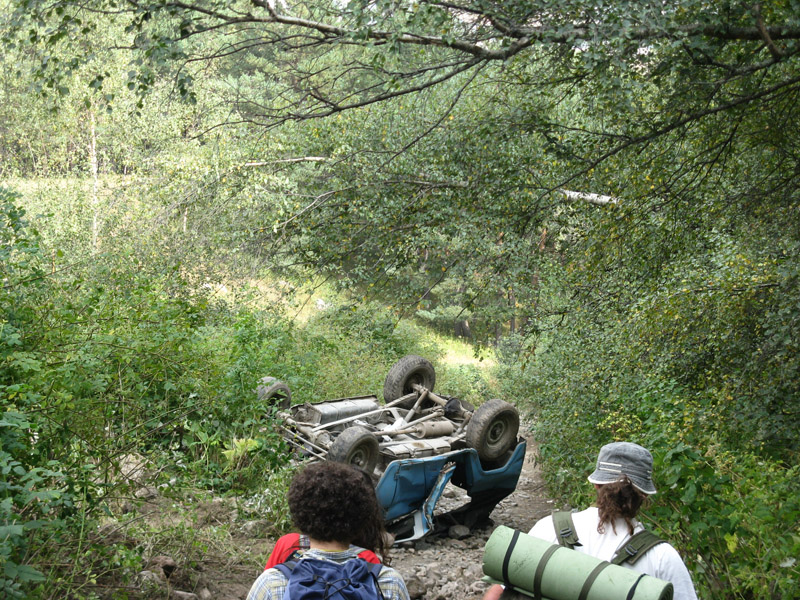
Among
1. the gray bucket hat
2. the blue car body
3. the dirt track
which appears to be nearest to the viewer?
the gray bucket hat

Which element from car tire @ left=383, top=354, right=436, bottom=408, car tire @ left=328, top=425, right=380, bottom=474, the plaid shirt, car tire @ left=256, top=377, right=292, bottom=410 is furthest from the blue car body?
the plaid shirt

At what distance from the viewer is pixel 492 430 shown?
9672 mm

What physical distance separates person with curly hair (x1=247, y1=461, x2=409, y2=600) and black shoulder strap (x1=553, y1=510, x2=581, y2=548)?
74 cm

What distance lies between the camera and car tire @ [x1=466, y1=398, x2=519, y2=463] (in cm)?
936

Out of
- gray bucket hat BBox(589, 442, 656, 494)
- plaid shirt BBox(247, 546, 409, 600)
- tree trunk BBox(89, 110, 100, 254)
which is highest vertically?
tree trunk BBox(89, 110, 100, 254)

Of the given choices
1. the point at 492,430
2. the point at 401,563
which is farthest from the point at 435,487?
the point at 492,430

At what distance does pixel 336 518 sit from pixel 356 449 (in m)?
5.62

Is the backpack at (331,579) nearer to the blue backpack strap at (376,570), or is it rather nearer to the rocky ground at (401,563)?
the blue backpack strap at (376,570)

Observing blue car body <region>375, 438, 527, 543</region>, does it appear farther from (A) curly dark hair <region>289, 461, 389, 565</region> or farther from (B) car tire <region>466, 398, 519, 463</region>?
(A) curly dark hair <region>289, 461, 389, 565</region>

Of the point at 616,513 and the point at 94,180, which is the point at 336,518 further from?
the point at 94,180

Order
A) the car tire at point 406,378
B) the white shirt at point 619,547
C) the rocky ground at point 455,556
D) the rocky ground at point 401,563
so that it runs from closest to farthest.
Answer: the white shirt at point 619,547
the rocky ground at point 401,563
the rocky ground at point 455,556
the car tire at point 406,378

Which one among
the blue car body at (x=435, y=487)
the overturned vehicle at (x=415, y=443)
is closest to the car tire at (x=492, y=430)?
the overturned vehicle at (x=415, y=443)

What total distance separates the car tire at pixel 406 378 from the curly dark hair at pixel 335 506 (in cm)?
762

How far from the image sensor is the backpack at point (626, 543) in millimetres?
2801
